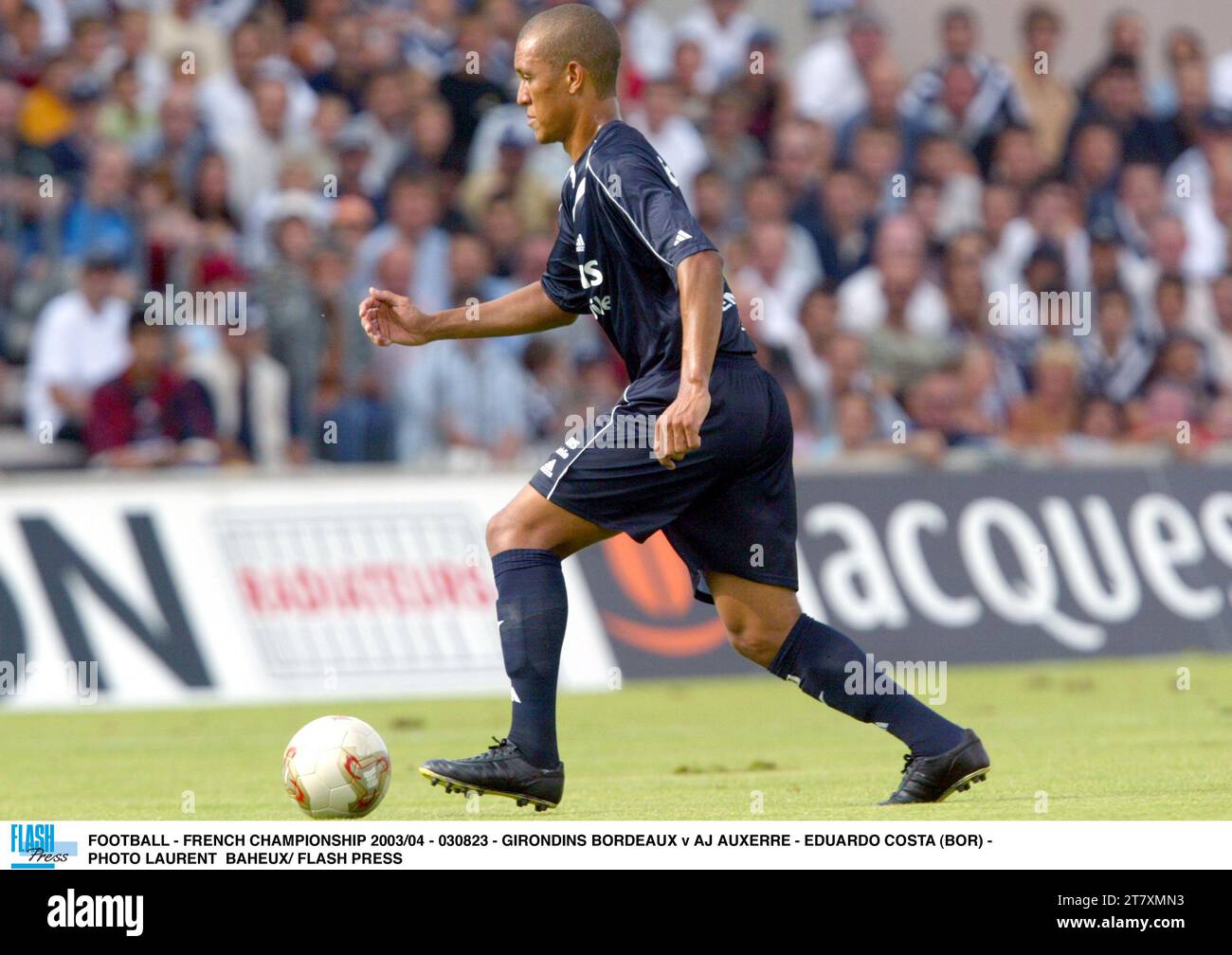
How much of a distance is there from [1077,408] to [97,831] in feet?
34.9

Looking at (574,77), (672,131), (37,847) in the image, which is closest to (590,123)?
(574,77)

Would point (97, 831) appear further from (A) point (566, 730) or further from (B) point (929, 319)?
(B) point (929, 319)

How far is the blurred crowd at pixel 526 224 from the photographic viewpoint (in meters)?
13.8

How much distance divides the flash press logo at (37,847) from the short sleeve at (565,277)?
2.42 metres

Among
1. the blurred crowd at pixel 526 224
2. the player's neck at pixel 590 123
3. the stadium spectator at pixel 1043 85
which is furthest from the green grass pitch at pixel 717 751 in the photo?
the stadium spectator at pixel 1043 85

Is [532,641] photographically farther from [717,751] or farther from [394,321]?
[717,751]

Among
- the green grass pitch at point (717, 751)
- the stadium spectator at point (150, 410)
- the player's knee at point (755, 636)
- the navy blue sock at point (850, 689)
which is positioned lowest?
the green grass pitch at point (717, 751)

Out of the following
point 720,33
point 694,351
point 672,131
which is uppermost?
point 720,33

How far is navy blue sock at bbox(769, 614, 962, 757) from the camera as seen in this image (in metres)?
6.94

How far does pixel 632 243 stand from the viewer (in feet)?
22.1

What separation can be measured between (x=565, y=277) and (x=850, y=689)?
170 centimetres

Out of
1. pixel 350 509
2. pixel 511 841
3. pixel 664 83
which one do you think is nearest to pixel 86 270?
pixel 350 509

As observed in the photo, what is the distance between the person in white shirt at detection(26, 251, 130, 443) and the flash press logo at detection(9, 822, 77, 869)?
7.54 meters

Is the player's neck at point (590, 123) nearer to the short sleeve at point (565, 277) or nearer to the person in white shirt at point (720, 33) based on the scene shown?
the short sleeve at point (565, 277)
